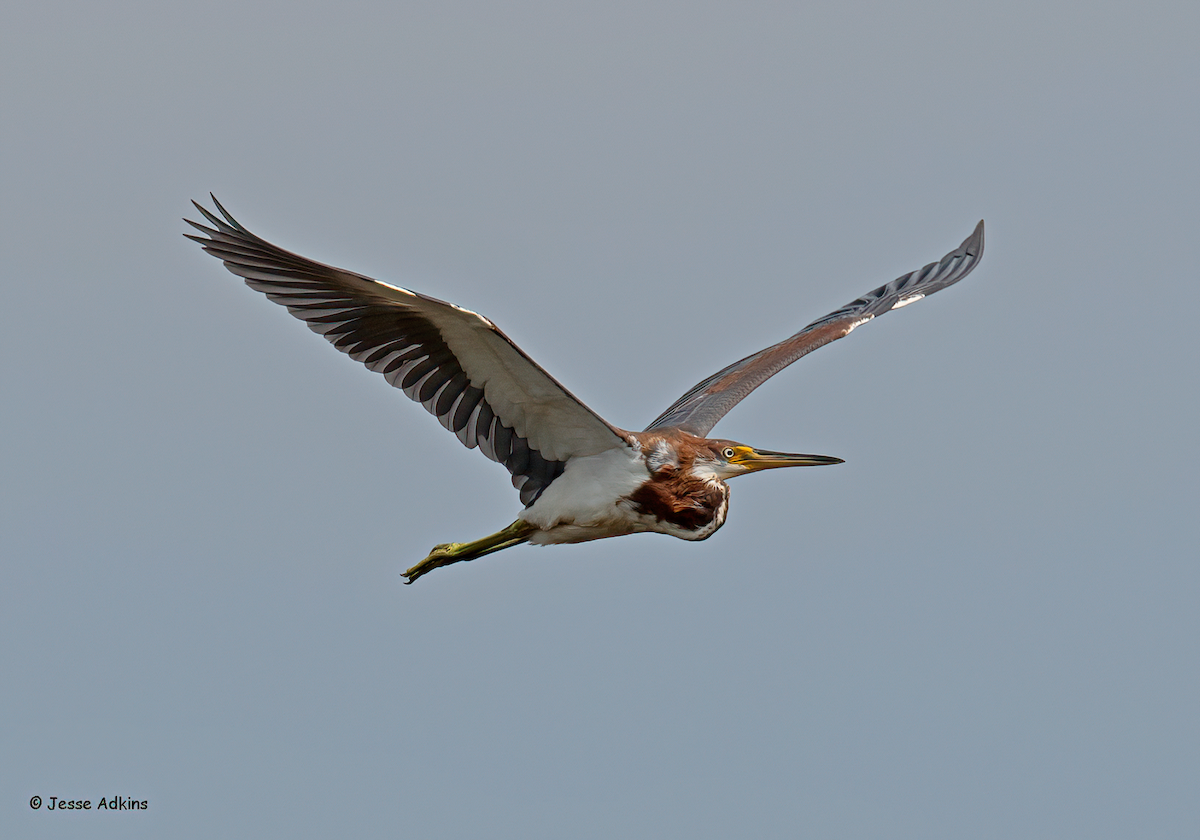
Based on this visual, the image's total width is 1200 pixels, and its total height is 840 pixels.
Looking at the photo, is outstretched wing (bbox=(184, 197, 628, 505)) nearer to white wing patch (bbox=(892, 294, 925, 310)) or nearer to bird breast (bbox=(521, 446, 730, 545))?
Answer: bird breast (bbox=(521, 446, 730, 545))

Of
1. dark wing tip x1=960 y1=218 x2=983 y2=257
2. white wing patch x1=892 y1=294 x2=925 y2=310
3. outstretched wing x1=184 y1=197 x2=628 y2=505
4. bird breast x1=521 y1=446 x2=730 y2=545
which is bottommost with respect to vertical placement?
bird breast x1=521 y1=446 x2=730 y2=545

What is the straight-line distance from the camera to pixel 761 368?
12.1m

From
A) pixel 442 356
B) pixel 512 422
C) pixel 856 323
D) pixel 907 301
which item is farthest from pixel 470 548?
pixel 907 301

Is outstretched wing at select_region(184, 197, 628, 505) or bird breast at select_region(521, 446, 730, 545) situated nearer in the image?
outstretched wing at select_region(184, 197, 628, 505)

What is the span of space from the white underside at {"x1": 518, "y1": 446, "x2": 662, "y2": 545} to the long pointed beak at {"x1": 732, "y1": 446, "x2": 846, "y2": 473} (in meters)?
0.92

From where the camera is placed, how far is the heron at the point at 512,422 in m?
8.80

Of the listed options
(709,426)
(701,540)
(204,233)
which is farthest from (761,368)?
(204,233)

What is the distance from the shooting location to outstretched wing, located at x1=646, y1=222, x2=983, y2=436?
37.9 feet

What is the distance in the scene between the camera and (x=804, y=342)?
490 inches

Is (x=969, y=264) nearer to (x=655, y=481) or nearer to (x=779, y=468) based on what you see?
(x=779, y=468)

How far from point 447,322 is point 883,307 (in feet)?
19.1

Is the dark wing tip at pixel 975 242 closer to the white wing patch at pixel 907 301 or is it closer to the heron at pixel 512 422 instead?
the white wing patch at pixel 907 301

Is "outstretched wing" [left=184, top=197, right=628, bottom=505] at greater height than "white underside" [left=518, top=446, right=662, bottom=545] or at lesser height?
greater

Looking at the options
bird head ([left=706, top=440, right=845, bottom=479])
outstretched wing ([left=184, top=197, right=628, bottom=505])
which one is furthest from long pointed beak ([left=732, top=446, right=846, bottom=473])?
outstretched wing ([left=184, top=197, right=628, bottom=505])
